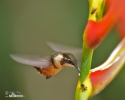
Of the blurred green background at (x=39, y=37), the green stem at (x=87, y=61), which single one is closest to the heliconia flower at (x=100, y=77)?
the green stem at (x=87, y=61)

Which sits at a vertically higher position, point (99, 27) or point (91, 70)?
point (99, 27)

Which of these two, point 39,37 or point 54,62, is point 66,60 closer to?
point 54,62

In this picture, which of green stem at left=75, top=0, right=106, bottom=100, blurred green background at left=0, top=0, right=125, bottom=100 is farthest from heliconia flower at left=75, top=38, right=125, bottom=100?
blurred green background at left=0, top=0, right=125, bottom=100

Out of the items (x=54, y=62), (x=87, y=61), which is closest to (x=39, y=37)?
(x=54, y=62)

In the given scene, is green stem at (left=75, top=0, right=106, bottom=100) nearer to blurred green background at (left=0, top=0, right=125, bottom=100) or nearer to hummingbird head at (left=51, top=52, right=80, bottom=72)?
hummingbird head at (left=51, top=52, right=80, bottom=72)

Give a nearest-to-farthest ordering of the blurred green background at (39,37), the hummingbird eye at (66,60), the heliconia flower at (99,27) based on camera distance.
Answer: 1. the heliconia flower at (99,27)
2. the hummingbird eye at (66,60)
3. the blurred green background at (39,37)

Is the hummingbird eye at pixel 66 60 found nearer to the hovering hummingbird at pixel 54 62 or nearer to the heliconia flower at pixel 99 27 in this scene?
the hovering hummingbird at pixel 54 62
